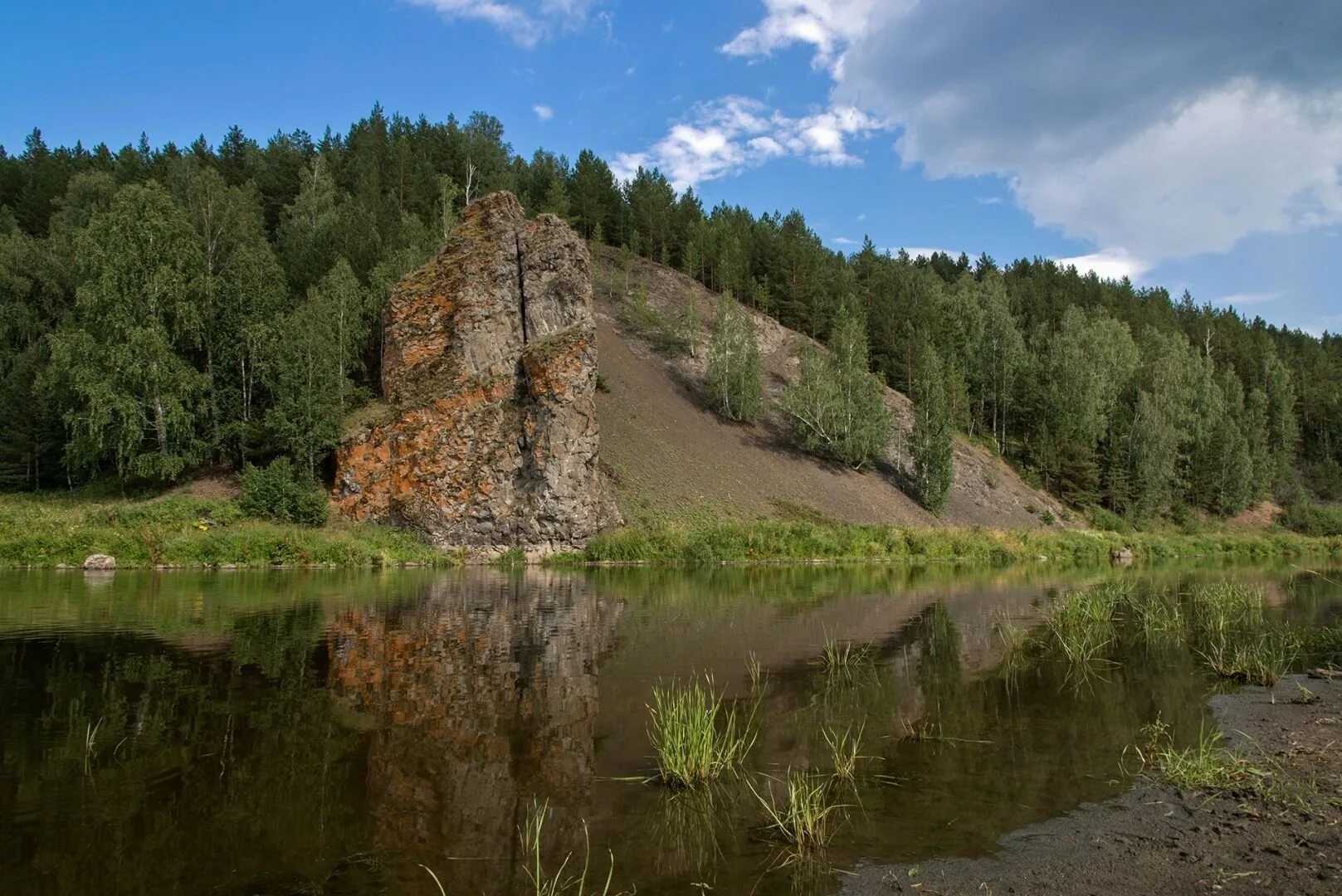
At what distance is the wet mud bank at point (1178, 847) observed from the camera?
6762 mm

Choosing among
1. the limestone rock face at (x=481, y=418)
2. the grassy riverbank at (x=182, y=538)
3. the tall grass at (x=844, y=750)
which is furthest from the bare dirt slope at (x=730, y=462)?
the tall grass at (x=844, y=750)

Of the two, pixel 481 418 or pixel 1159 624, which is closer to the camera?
pixel 1159 624

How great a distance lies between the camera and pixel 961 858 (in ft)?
24.3

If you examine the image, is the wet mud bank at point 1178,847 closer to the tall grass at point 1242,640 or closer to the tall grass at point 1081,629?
the tall grass at point 1242,640

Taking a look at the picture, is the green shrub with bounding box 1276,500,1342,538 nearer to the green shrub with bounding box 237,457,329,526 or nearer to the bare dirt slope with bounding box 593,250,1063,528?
the bare dirt slope with bounding box 593,250,1063,528

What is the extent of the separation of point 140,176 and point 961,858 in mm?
102704

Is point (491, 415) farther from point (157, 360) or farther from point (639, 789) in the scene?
point (639, 789)

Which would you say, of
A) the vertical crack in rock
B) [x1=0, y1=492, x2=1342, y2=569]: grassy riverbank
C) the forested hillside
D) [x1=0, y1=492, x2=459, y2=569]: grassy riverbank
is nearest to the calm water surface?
[x1=0, y1=492, x2=459, y2=569]: grassy riverbank

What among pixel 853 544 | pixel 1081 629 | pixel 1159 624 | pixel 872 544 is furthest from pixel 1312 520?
pixel 1081 629

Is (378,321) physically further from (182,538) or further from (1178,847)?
(1178,847)

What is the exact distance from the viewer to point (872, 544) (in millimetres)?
55031

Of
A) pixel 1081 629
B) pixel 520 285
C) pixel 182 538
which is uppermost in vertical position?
pixel 520 285

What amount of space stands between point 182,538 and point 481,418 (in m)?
18.8

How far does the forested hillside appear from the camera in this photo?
48.8m
